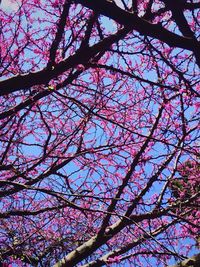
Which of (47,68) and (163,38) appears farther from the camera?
(47,68)

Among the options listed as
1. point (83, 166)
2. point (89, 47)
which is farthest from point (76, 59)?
point (83, 166)

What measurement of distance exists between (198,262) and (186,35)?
6.85 ft

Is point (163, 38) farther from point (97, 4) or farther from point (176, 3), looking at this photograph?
point (97, 4)

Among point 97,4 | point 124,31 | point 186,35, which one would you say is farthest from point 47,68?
point 186,35

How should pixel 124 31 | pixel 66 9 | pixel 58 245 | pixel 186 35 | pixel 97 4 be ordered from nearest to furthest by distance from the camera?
pixel 97 4 → pixel 186 35 → pixel 66 9 → pixel 124 31 → pixel 58 245

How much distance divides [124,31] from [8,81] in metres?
1.28

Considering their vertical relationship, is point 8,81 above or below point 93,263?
above

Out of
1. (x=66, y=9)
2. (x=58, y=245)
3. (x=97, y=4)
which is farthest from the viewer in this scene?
(x=58, y=245)

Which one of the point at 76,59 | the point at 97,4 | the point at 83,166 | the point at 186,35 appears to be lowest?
the point at 186,35

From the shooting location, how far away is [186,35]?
2.11m

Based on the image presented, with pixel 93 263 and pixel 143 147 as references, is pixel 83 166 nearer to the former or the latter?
pixel 143 147

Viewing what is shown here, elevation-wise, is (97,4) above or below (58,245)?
below

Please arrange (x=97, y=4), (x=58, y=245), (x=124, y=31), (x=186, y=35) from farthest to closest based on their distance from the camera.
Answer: (x=58, y=245) < (x=124, y=31) < (x=186, y=35) < (x=97, y=4)

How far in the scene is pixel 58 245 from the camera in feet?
14.8
